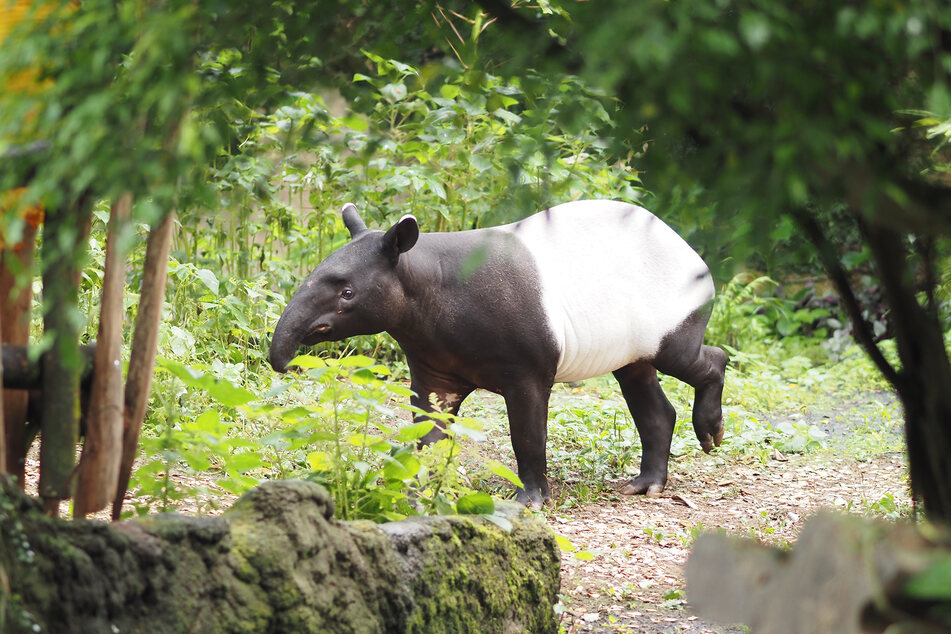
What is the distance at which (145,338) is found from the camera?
7.30ft

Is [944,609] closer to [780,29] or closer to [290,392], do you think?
[780,29]

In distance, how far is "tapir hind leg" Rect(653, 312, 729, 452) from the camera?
5.07m

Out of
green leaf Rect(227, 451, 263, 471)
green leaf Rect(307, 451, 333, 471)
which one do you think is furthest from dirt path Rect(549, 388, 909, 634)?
green leaf Rect(227, 451, 263, 471)

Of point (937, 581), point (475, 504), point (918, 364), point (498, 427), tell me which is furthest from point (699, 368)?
point (937, 581)

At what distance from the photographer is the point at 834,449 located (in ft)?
21.3

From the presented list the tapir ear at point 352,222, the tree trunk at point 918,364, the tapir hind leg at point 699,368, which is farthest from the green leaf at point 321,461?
the tapir hind leg at point 699,368

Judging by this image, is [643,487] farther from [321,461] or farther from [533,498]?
[321,461]

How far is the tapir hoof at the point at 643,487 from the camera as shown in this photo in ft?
17.0

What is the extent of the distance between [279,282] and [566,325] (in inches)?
122

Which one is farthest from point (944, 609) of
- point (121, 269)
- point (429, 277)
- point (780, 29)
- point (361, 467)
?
point (429, 277)

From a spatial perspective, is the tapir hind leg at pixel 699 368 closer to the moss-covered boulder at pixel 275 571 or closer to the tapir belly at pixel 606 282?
the tapir belly at pixel 606 282

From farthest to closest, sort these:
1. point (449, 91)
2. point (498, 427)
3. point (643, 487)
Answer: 1. point (498, 427)
2. point (449, 91)
3. point (643, 487)

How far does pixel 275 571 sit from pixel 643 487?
10.9ft

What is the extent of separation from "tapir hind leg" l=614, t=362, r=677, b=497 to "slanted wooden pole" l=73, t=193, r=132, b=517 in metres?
3.51
